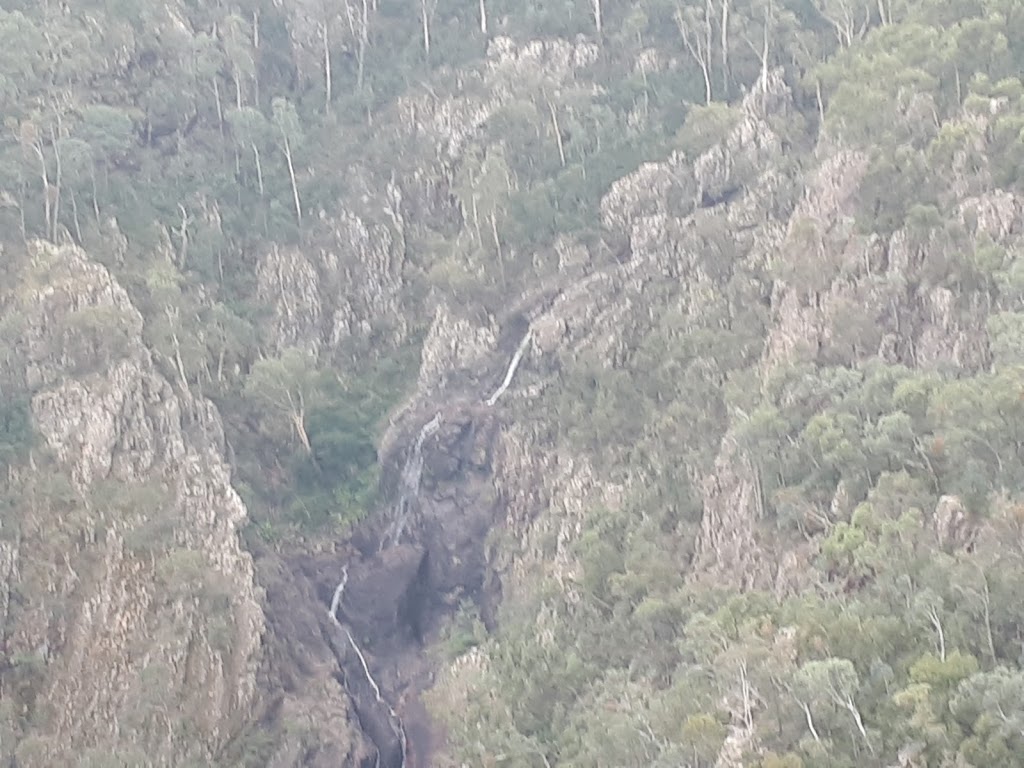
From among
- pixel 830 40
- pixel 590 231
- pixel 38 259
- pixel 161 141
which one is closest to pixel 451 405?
pixel 590 231

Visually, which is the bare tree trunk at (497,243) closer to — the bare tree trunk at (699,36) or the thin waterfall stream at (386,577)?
the thin waterfall stream at (386,577)

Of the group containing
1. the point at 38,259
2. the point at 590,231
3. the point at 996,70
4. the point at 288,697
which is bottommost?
the point at 288,697

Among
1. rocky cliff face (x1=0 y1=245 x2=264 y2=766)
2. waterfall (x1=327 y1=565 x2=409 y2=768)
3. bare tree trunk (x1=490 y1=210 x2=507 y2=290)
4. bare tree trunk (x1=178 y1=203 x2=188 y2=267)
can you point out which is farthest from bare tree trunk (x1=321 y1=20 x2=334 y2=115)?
waterfall (x1=327 y1=565 x2=409 y2=768)

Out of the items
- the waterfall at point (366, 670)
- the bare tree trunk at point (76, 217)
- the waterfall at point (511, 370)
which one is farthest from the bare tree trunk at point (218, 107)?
the waterfall at point (366, 670)

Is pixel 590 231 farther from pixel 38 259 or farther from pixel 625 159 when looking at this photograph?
pixel 38 259

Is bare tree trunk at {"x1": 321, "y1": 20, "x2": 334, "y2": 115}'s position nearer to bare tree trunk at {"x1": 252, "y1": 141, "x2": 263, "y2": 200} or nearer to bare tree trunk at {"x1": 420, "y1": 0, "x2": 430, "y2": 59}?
bare tree trunk at {"x1": 420, "y1": 0, "x2": 430, "y2": 59}

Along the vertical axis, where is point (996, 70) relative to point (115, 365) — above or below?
above

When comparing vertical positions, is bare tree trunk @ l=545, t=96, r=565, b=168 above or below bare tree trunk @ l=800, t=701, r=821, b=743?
above

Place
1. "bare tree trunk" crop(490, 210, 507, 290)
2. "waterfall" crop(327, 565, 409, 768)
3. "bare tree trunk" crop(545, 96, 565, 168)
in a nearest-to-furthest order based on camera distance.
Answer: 1. "waterfall" crop(327, 565, 409, 768)
2. "bare tree trunk" crop(490, 210, 507, 290)
3. "bare tree trunk" crop(545, 96, 565, 168)
